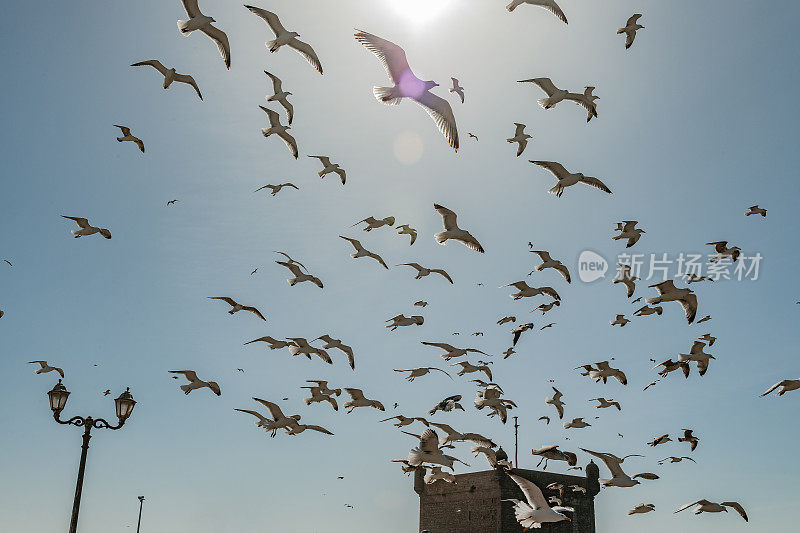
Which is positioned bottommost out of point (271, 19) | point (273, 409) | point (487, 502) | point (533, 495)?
point (487, 502)

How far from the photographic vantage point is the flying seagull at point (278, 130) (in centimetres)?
1886

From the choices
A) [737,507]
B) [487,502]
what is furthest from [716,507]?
[487,502]

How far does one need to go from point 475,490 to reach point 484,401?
100ft

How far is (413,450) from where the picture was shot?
17328 millimetres

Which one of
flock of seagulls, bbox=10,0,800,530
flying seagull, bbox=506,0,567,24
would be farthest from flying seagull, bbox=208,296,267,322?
flying seagull, bbox=506,0,567,24

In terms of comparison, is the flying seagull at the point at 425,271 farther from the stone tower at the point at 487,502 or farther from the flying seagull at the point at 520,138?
the stone tower at the point at 487,502

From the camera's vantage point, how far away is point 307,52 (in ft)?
52.4

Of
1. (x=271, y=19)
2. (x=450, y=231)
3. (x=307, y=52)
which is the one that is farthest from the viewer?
(x=450, y=231)

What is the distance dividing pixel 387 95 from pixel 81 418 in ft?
32.3

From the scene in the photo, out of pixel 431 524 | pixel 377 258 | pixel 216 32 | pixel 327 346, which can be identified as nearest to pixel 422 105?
pixel 216 32

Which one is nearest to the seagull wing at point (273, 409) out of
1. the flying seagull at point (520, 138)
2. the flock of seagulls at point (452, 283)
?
the flock of seagulls at point (452, 283)

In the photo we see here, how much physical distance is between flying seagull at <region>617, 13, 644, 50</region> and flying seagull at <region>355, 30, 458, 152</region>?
7766mm

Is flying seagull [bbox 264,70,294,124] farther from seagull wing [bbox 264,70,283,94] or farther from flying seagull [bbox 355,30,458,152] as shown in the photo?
flying seagull [bbox 355,30,458,152]

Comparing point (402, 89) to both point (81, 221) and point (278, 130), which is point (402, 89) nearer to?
point (278, 130)
